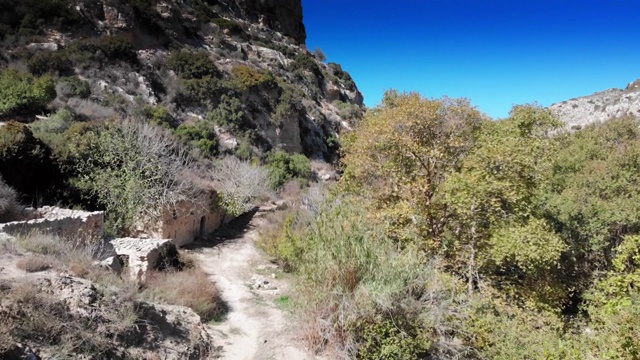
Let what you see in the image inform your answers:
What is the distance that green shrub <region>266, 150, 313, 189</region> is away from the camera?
26.1 m

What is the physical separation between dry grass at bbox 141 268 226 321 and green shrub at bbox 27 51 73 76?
720 inches

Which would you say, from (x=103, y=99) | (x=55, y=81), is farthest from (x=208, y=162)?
(x=55, y=81)

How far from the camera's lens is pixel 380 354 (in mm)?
7254

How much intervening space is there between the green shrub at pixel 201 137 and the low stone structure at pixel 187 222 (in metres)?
6.63

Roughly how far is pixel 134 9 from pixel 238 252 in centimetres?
2392

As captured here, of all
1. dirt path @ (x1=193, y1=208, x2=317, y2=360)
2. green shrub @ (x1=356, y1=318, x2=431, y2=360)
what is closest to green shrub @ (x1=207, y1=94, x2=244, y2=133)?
dirt path @ (x1=193, y1=208, x2=317, y2=360)

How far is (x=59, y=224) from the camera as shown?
9.85 meters

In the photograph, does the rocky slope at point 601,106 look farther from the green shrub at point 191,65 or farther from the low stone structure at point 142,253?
the low stone structure at point 142,253

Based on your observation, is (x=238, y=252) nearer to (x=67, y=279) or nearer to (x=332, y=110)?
(x=67, y=279)

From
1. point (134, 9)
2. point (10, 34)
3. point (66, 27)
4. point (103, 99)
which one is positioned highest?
point (134, 9)

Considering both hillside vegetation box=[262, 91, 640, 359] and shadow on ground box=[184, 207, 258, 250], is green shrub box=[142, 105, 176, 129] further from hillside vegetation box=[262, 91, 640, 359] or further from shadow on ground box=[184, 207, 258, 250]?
hillside vegetation box=[262, 91, 640, 359]

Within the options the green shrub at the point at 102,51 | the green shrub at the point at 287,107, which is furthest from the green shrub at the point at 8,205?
the green shrub at the point at 287,107

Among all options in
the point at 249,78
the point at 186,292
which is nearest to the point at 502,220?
the point at 186,292

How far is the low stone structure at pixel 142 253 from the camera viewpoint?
10258mm
